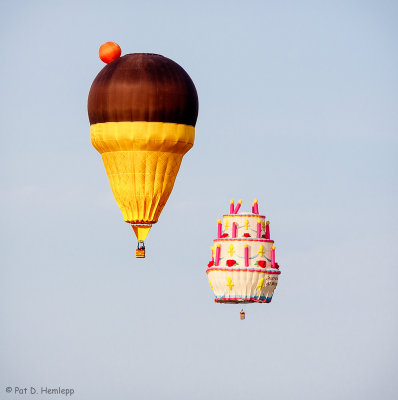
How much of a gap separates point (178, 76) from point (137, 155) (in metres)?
3.84

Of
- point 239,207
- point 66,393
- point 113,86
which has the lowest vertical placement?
point 66,393

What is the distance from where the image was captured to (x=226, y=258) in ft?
244

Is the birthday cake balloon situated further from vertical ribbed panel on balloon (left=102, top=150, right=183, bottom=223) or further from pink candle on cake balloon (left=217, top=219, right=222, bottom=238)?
vertical ribbed panel on balloon (left=102, top=150, right=183, bottom=223)

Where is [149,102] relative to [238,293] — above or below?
above

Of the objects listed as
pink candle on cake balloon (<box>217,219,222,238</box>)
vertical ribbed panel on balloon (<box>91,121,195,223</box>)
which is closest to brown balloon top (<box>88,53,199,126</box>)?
vertical ribbed panel on balloon (<box>91,121,195,223</box>)

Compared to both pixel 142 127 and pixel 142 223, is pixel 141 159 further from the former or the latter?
pixel 142 223

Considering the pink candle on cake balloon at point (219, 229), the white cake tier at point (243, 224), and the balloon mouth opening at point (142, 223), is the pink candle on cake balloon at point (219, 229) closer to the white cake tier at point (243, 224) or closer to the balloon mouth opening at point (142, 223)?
the white cake tier at point (243, 224)

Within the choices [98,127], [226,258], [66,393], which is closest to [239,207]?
[226,258]

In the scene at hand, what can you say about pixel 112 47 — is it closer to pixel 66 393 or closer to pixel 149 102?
pixel 149 102

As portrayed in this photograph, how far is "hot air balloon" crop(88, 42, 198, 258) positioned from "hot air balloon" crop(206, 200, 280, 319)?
4.01 m

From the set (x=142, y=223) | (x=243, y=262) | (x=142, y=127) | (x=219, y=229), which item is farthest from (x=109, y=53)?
(x=243, y=262)

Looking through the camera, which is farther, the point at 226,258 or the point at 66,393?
the point at 66,393

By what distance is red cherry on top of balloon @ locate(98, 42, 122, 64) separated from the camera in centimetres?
7819

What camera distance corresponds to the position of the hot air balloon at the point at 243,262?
243ft
